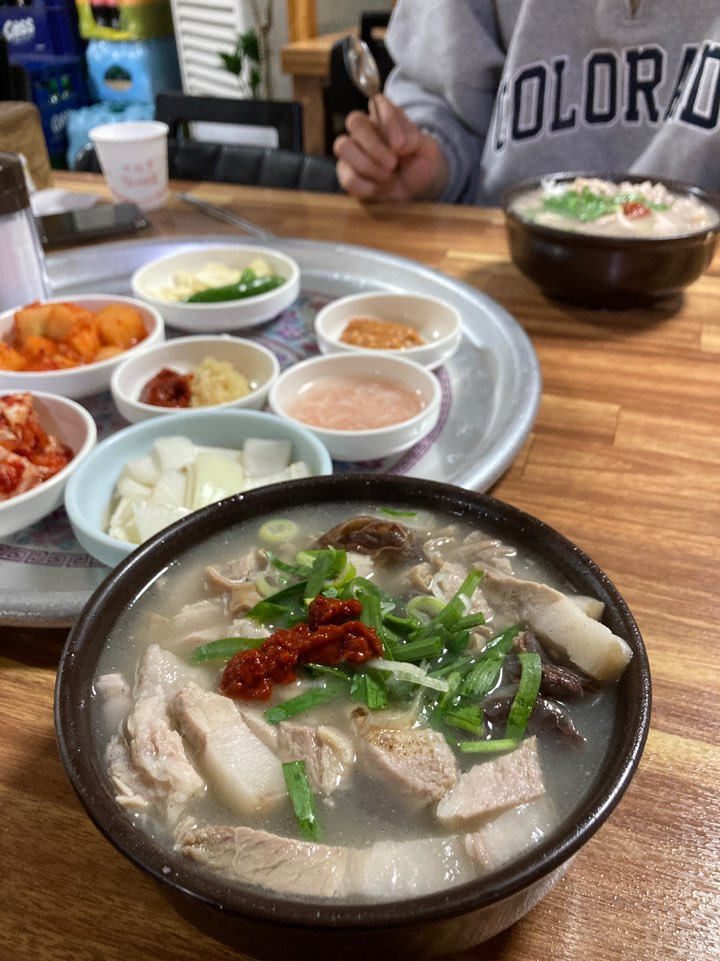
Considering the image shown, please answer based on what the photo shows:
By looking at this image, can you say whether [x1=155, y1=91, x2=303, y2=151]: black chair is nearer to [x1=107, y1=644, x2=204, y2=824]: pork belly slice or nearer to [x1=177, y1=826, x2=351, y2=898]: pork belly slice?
[x1=107, y1=644, x2=204, y2=824]: pork belly slice

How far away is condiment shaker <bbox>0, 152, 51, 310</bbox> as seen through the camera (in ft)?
6.72

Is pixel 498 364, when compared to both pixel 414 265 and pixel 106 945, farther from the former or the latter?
pixel 106 945

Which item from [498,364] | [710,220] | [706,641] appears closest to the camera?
[706,641]

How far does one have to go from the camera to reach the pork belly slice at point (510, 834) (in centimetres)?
74

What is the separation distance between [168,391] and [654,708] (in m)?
1.28

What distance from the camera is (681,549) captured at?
1385 millimetres

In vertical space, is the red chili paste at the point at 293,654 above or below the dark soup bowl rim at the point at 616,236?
below

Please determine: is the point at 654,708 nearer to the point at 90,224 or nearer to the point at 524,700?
the point at 524,700

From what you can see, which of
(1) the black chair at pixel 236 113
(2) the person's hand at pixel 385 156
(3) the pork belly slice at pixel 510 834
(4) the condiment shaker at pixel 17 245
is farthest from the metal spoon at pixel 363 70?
(3) the pork belly slice at pixel 510 834

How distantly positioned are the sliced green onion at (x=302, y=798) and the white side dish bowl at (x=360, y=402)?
84 cm

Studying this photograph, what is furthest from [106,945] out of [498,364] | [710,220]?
[710,220]

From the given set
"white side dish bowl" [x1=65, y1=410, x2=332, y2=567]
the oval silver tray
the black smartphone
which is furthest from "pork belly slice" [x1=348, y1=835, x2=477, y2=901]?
the black smartphone

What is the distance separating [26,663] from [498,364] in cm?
134

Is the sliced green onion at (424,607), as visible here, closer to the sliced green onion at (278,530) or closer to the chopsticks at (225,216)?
the sliced green onion at (278,530)
